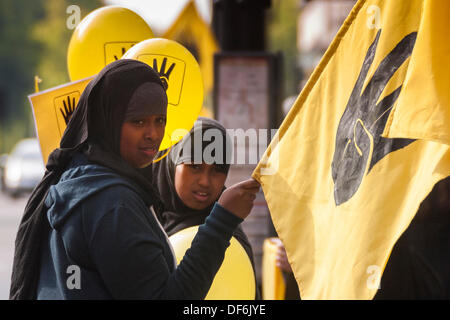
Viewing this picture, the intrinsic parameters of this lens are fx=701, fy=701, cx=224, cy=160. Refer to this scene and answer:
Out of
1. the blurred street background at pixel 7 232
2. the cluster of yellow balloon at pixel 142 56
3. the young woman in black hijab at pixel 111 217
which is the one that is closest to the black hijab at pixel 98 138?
the young woman in black hijab at pixel 111 217

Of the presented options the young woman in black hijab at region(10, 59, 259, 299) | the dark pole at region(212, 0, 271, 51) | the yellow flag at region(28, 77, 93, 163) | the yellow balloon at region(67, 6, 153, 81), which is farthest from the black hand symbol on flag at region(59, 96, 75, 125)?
the dark pole at region(212, 0, 271, 51)

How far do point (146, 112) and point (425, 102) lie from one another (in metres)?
0.94

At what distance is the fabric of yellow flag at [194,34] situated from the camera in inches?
328

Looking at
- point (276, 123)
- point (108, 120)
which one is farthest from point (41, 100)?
point (276, 123)

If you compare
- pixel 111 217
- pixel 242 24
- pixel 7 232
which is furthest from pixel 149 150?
pixel 7 232

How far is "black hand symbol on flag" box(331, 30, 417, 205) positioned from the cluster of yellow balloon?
0.88m

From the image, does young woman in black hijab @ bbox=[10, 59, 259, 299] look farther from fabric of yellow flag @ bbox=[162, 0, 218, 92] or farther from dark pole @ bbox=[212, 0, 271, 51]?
fabric of yellow flag @ bbox=[162, 0, 218, 92]

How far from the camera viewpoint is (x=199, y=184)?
3.32m

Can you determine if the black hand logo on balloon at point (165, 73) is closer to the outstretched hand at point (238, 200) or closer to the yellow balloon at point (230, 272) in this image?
the yellow balloon at point (230, 272)

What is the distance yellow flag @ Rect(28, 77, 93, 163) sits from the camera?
319 cm

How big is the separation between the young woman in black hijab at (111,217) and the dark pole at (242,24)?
445 centimetres

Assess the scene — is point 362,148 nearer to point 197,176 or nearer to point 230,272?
point 230,272

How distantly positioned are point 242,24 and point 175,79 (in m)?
3.57
